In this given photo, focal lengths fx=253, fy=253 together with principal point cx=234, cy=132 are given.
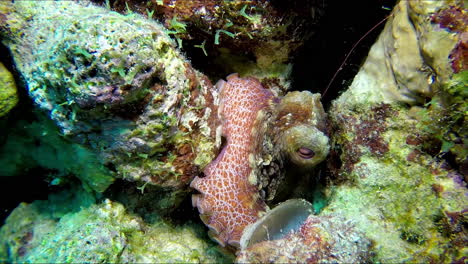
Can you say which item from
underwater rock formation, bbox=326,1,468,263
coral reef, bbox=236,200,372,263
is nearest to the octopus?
underwater rock formation, bbox=326,1,468,263

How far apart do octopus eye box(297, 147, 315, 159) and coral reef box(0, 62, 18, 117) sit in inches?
116

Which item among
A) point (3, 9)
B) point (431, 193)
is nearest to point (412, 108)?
point (431, 193)

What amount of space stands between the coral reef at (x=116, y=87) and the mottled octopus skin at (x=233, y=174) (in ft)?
0.62

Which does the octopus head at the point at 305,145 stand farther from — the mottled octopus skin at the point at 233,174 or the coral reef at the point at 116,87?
the coral reef at the point at 116,87

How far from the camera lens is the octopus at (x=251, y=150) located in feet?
8.02

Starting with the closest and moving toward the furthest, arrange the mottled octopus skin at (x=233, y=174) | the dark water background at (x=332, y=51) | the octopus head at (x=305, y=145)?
1. the octopus head at (x=305, y=145)
2. the mottled octopus skin at (x=233, y=174)
3. the dark water background at (x=332, y=51)

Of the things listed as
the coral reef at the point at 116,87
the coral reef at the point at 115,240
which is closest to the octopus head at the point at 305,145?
the coral reef at the point at 116,87

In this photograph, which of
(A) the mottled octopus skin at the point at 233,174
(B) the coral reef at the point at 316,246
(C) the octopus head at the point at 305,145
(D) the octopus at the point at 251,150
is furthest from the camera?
(A) the mottled octopus skin at the point at 233,174

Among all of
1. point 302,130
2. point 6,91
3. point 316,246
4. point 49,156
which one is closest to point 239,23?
point 302,130

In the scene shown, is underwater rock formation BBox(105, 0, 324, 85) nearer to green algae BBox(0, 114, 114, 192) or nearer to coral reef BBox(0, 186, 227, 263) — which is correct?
green algae BBox(0, 114, 114, 192)

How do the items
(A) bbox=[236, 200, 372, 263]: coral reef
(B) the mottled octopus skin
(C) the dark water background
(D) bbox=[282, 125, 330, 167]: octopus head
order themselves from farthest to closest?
(C) the dark water background → (B) the mottled octopus skin → (D) bbox=[282, 125, 330, 167]: octopus head → (A) bbox=[236, 200, 372, 263]: coral reef

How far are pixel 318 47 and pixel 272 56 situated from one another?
675 millimetres

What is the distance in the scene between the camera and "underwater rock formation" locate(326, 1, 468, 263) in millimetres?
1857

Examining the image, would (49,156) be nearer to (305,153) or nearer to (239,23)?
(239,23)
